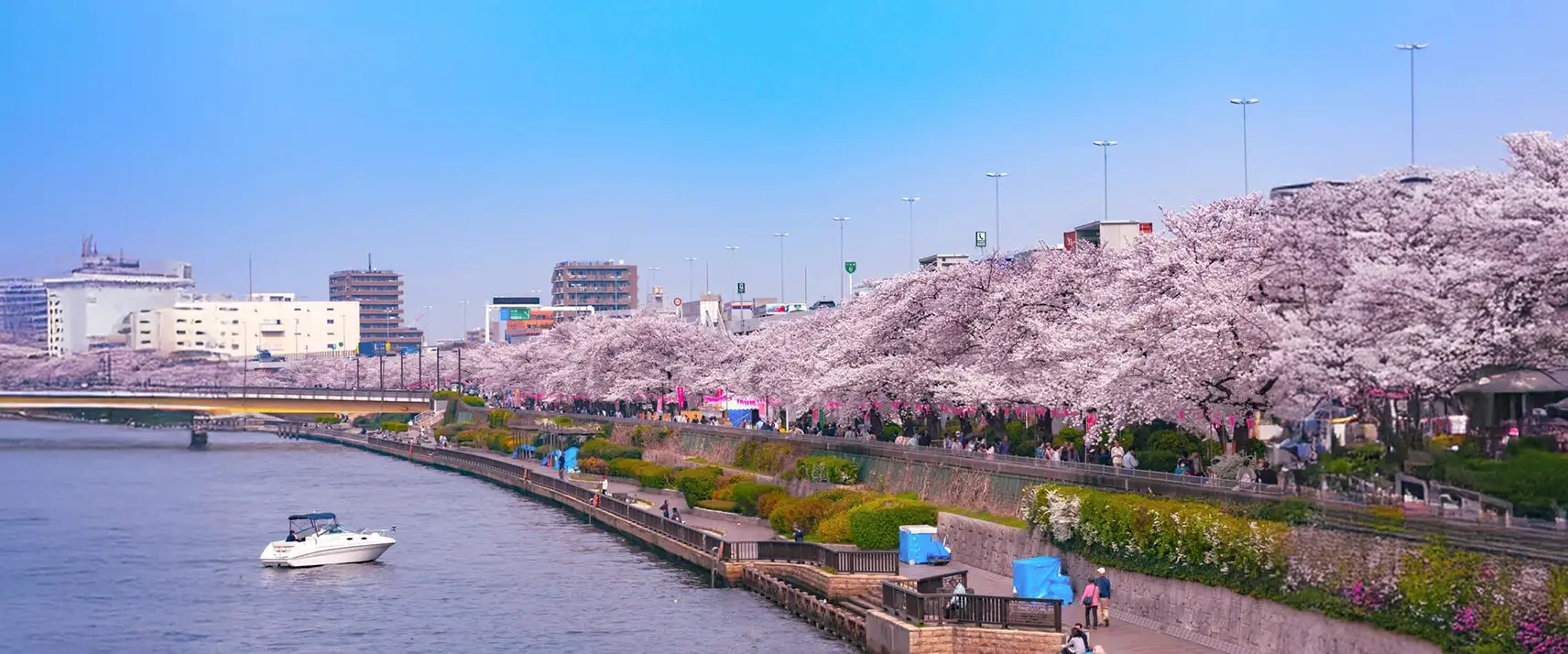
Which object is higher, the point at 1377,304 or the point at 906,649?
the point at 1377,304

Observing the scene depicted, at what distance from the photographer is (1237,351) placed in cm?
4662

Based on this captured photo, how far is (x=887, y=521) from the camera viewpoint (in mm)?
57375

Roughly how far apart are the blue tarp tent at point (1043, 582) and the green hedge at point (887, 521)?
11.8 m

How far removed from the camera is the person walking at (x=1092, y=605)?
137 feet

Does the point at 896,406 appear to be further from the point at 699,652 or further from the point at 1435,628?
the point at 1435,628

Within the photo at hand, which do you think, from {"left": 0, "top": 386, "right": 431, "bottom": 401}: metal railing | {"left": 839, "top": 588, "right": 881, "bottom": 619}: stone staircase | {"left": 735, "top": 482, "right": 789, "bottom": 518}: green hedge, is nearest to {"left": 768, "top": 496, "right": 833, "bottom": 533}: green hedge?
{"left": 735, "top": 482, "right": 789, "bottom": 518}: green hedge

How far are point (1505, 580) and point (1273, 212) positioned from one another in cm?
2084

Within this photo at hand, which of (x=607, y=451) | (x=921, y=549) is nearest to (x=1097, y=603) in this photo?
(x=921, y=549)

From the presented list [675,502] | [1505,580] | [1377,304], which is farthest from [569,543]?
[1505,580]

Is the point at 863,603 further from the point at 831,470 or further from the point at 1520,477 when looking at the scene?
the point at 1520,477

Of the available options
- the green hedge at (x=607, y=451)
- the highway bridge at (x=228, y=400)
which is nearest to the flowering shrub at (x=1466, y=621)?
the green hedge at (x=607, y=451)

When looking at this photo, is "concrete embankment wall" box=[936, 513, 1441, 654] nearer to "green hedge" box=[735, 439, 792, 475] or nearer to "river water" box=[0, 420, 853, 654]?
"river water" box=[0, 420, 853, 654]

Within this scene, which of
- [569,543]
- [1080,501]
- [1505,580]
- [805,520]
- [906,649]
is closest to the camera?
[1505,580]

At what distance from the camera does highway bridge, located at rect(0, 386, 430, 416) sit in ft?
578
